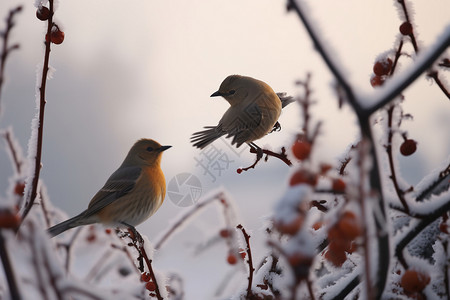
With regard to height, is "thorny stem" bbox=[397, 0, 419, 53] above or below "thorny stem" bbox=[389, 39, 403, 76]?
above

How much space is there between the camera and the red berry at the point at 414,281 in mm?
1048

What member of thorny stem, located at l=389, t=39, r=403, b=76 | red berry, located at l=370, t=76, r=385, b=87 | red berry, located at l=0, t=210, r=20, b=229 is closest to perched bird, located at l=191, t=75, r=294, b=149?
red berry, located at l=370, t=76, r=385, b=87

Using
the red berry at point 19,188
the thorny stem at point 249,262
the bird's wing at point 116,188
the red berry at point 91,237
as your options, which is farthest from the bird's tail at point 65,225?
the thorny stem at point 249,262

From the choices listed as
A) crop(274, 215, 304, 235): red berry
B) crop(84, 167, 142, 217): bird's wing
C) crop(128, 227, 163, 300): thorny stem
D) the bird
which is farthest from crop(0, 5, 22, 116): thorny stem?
crop(84, 167, 142, 217): bird's wing

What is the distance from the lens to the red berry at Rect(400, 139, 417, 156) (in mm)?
1400

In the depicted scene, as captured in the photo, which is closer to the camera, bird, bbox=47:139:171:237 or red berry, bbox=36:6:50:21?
red berry, bbox=36:6:50:21

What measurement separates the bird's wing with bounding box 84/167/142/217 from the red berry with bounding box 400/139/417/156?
1.92m

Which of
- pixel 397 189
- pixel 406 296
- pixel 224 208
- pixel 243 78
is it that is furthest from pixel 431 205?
pixel 243 78

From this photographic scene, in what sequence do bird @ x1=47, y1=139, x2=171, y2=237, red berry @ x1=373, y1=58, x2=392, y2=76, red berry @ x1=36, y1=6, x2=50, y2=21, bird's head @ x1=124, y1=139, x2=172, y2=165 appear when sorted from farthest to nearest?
bird's head @ x1=124, y1=139, x2=172, y2=165 → bird @ x1=47, y1=139, x2=171, y2=237 → red berry @ x1=36, y1=6, x2=50, y2=21 → red berry @ x1=373, y1=58, x2=392, y2=76

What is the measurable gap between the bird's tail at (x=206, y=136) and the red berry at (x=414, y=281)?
1351 millimetres

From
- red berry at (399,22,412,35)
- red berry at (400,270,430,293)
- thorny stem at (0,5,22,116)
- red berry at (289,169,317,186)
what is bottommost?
red berry at (400,270,430,293)

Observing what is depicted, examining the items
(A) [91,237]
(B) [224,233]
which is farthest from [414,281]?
(A) [91,237]

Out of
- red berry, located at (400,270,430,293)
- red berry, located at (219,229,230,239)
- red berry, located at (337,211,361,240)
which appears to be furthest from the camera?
red berry, located at (219,229,230,239)

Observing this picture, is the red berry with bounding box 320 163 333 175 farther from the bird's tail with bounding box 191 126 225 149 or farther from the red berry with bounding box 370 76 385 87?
the bird's tail with bounding box 191 126 225 149
